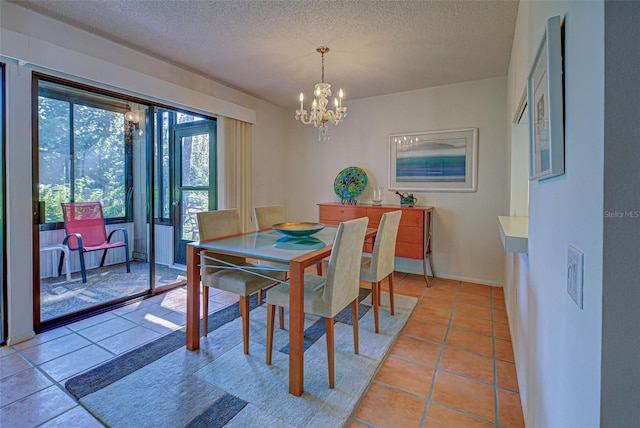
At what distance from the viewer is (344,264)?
6.16ft

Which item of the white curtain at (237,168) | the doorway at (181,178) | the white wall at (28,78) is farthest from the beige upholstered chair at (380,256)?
the white wall at (28,78)

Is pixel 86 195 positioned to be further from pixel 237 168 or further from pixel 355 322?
pixel 355 322

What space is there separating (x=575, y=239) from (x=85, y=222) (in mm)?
3838

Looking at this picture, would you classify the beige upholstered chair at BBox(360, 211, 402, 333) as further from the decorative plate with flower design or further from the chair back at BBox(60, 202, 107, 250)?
the chair back at BBox(60, 202, 107, 250)

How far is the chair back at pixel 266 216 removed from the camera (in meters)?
3.18

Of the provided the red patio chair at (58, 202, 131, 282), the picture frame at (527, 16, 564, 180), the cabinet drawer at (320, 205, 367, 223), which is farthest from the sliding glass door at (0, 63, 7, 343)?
the picture frame at (527, 16, 564, 180)

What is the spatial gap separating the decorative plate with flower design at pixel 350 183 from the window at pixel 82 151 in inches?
106

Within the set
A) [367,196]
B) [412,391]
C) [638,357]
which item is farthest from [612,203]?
[367,196]

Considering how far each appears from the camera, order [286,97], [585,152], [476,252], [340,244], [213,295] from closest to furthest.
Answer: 1. [585,152]
2. [340,244]
3. [213,295]
4. [476,252]
5. [286,97]

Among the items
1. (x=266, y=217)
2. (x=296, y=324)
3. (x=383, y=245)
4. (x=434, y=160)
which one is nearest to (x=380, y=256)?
(x=383, y=245)

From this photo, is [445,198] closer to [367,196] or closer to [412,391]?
[367,196]

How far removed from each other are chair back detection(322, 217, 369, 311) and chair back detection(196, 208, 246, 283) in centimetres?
103

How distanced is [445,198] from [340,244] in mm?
2624

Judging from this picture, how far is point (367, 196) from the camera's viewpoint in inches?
173
